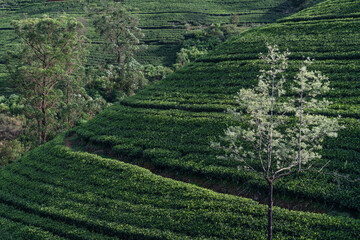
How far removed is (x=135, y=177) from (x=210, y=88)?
1361cm

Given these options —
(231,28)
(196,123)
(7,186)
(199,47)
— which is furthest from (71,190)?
(231,28)

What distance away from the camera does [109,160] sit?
23891mm

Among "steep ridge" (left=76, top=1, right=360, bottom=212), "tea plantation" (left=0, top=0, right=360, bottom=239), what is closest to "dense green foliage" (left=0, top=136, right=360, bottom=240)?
"tea plantation" (left=0, top=0, right=360, bottom=239)

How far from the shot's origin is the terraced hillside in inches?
2655

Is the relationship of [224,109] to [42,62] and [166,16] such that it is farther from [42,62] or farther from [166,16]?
[166,16]

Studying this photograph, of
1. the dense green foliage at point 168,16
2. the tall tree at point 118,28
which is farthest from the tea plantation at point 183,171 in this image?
the dense green foliage at point 168,16

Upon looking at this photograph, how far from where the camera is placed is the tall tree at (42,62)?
34844 mm

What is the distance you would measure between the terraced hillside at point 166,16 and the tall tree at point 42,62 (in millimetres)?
26650

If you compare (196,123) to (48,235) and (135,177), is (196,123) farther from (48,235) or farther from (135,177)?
(48,235)

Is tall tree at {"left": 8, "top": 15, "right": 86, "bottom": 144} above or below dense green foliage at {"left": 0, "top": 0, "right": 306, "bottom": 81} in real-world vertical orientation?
below

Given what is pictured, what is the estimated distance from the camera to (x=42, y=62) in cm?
3731

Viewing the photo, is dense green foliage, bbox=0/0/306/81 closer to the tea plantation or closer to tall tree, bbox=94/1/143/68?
tall tree, bbox=94/1/143/68

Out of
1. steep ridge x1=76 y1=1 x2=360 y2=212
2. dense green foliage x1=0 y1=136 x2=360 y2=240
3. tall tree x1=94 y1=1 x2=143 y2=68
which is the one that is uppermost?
tall tree x1=94 y1=1 x2=143 y2=68

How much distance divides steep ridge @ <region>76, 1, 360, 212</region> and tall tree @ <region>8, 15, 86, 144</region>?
28.6 ft
